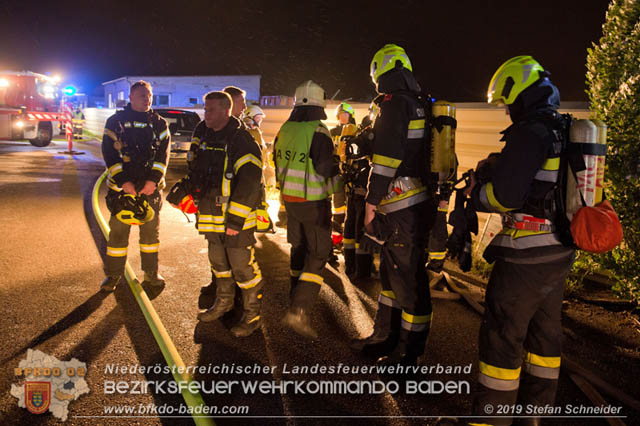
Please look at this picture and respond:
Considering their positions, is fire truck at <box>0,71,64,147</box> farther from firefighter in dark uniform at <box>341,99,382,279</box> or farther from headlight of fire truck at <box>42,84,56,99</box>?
firefighter in dark uniform at <box>341,99,382,279</box>

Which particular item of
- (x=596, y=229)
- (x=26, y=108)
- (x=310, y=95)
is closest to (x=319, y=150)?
(x=310, y=95)

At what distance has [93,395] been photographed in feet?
9.23

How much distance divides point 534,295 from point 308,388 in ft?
5.52

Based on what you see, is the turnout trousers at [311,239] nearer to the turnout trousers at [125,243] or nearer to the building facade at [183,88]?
the turnout trousers at [125,243]

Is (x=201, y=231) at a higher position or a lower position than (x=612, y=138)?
lower

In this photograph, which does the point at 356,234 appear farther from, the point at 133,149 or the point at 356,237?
the point at 133,149

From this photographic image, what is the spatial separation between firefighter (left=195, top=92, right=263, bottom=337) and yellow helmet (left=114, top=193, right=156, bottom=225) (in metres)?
0.91

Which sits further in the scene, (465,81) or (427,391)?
(465,81)

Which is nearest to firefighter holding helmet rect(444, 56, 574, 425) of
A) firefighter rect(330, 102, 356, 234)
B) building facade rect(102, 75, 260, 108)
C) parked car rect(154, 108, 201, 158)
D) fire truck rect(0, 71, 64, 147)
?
firefighter rect(330, 102, 356, 234)

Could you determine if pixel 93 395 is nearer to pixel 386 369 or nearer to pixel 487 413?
pixel 386 369

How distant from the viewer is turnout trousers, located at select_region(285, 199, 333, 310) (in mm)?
3645

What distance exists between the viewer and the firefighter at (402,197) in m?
2.97

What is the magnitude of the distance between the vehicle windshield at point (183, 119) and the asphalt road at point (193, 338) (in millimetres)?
10484

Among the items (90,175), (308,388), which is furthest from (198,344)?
(90,175)
